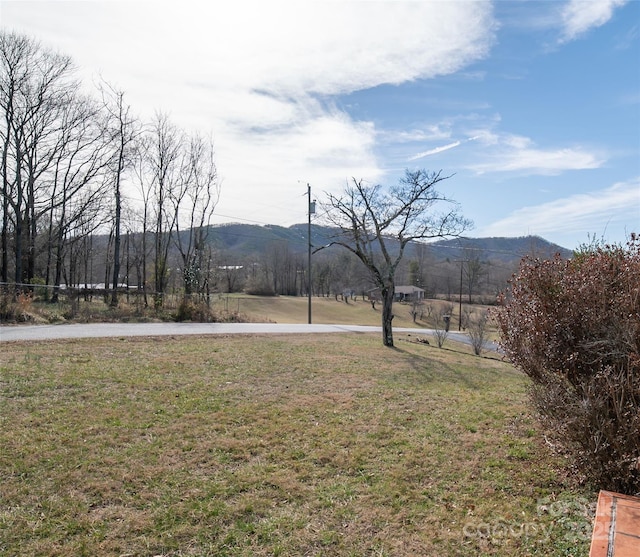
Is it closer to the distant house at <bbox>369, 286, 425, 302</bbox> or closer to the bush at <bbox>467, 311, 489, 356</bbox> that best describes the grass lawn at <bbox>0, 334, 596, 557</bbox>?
the bush at <bbox>467, 311, 489, 356</bbox>

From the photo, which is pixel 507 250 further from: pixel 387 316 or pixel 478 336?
pixel 387 316

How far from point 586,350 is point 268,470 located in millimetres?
3033

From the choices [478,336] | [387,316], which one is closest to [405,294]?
[478,336]

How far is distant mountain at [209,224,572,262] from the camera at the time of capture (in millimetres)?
10828

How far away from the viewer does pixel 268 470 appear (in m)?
3.69

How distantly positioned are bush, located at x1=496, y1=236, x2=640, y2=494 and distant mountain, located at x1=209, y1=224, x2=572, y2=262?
82 centimetres

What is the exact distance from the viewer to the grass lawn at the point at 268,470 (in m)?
2.73

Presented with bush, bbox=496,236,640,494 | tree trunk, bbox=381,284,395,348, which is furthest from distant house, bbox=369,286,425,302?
bush, bbox=496,236,640,494

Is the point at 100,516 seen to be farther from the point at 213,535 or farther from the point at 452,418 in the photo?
the point at 452,418

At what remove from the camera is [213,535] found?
9.09ft

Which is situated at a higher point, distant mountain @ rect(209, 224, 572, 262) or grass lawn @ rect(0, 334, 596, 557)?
distant mountain @ rect(209, 224, 572, 262)

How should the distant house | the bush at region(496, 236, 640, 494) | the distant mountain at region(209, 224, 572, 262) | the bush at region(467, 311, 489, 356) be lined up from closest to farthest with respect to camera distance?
1. the bush at region(496, 236, 640, 494)
2. the distant mountain at region(209, 224, 572, 262)
3. the bush at region(467, 311, 489, 356)
4. the distant house

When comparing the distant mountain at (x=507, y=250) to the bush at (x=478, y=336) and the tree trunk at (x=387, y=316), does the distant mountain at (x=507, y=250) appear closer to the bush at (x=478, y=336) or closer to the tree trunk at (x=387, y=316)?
the bush at (x=478, y=336)

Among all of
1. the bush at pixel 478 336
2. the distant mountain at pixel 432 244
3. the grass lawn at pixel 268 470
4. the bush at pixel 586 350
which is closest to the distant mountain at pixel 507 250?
the distant mountain at pixel 432 244
